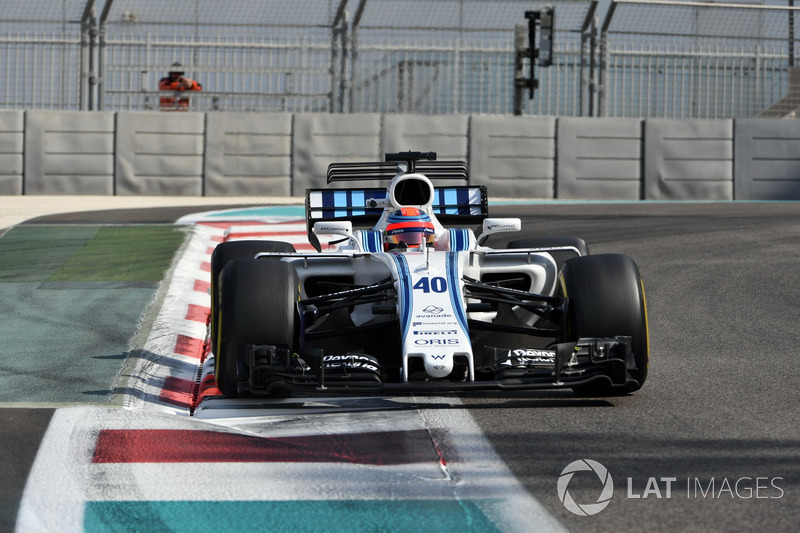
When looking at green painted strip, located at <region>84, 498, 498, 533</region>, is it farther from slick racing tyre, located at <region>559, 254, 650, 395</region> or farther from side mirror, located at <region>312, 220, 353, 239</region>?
side mirror, located at <region>312, 220, 353, 239</region>

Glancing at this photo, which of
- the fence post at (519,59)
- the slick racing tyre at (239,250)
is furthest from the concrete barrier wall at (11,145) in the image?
the slick racing tyre at (239,250)

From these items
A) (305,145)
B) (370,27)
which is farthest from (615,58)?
(305,145)

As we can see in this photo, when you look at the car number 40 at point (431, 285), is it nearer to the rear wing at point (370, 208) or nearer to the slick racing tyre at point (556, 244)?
the slick racing tyre at point (556, 244)

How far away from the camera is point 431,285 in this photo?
604 cm

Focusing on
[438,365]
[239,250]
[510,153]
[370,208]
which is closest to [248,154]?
[510,153]

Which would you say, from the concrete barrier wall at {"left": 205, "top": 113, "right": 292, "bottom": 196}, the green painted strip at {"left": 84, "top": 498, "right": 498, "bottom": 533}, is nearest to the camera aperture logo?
the green painted strip at {"left": 84, "top": 498, "right": 498, "bottom": 533}

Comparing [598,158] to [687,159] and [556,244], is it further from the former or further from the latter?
[556,244]

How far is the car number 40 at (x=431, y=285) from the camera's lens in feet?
19.7

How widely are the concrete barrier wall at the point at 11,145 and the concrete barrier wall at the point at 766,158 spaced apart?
38.7 ft

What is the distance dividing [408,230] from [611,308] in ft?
5.45

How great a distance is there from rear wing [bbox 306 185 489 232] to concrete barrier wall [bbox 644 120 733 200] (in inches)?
475

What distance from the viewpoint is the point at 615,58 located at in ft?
65.5

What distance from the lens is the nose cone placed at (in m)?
5.50

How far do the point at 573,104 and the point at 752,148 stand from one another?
121 inches
